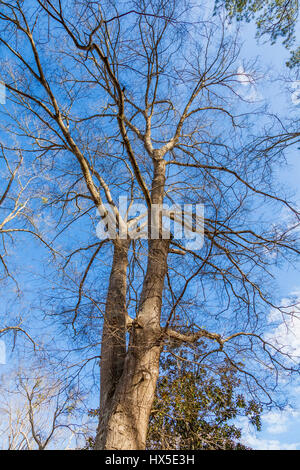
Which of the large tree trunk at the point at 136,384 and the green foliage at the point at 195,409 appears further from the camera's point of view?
the green foliage at the point at 195,409

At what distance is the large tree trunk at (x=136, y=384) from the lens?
202 cm

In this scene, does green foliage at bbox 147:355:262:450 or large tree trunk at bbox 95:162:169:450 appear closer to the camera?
large tree trunk at bbox 95:162:169:450

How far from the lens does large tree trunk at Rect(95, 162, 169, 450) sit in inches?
79.6

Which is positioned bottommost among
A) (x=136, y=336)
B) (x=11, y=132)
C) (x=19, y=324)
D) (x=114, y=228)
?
(x=136, y=336)

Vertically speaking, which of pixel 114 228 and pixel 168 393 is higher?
pixel 114 228

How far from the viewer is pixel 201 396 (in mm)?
4375

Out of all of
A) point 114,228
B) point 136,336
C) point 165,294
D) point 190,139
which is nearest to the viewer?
point 136,336

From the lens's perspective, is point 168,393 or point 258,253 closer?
point 258,253

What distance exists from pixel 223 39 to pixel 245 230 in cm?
236

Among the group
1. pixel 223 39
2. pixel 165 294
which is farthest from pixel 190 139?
pixel 165 294

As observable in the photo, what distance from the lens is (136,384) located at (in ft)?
7.29

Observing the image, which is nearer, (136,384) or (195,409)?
(136,384)
